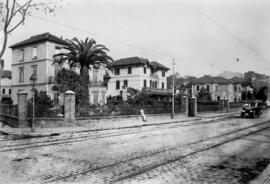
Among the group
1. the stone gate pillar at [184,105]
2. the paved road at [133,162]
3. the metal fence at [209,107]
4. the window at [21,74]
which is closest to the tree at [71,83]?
the stone gate pillar at [184,105]

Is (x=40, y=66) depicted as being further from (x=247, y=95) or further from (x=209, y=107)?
(x=247, y=95)

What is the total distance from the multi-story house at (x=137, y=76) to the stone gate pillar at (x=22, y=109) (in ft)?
109

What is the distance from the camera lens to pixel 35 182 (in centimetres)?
639

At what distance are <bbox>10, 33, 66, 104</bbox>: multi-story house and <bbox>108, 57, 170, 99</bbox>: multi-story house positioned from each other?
16883mm

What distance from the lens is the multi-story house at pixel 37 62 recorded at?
3994 cm

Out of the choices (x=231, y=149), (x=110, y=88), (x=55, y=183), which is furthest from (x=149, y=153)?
(x=110, y=88)

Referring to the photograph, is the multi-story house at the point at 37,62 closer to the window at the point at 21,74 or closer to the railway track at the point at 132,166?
the window at the point at 21,74

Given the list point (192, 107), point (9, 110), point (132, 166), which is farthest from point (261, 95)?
point (132, 166)

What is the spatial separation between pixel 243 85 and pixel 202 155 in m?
82.1

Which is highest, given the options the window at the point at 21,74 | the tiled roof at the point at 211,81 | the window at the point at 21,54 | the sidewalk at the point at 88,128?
the window at the point at 21,54

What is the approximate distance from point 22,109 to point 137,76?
118ft

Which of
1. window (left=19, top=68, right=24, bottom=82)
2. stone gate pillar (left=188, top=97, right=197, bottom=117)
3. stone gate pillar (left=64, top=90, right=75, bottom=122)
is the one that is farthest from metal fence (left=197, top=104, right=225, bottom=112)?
window (left=19, top=68, right=24, bottom=82)

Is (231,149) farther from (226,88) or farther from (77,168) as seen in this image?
(226,88)

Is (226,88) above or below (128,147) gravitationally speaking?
above
